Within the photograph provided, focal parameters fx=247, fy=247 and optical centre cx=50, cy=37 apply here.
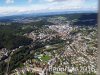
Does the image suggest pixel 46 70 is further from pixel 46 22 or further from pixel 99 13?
pixel 99 13

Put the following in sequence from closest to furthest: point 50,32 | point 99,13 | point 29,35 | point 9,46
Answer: point 99,13 → point 9,46 → point 50,32 → point 29,35

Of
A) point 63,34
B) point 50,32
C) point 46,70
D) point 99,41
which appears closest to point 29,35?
point 50,32

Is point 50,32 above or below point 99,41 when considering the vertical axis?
below

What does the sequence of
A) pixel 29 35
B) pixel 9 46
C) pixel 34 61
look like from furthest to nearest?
pixel 29 35 → pixel 9 46 → pixel 34 61

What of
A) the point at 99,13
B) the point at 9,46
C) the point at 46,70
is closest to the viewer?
the point at 99,13

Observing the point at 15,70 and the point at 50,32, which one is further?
the point at 50,32

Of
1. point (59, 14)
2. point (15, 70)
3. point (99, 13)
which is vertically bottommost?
point (15, 70)

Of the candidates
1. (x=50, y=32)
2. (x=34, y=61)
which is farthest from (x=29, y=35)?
(x=34, y=61)

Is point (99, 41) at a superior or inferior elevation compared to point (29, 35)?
superior

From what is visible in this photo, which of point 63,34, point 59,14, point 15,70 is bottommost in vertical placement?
point 15,70
